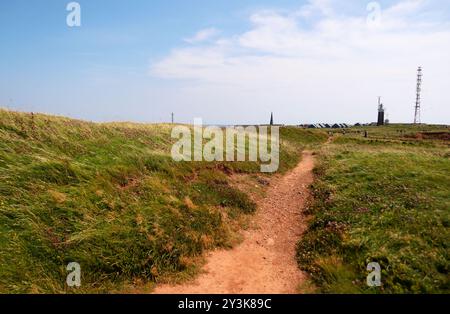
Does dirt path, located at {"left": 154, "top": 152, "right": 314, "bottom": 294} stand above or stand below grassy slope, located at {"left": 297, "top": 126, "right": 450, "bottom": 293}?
below

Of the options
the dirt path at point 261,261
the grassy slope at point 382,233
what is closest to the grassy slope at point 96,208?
the dirt path at point 261,261

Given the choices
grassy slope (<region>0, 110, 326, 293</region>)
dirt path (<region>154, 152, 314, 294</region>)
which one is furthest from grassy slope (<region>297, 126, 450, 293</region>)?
grassy slope (<region>0, 110, 326, 293</region>)

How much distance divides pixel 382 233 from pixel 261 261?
500 centimetres

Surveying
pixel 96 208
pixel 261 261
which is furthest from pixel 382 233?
pixel 96 208

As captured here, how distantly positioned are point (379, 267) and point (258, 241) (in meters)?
4.96

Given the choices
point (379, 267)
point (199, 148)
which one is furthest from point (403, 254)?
point (199, 148)

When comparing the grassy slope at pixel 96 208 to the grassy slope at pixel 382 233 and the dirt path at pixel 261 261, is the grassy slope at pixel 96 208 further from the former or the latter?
the grassy slope at pixel 382 233

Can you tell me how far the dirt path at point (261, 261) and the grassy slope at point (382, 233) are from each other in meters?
0.74

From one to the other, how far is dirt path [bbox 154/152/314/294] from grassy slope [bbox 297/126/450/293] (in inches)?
29.0

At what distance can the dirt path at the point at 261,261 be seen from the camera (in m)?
10.7

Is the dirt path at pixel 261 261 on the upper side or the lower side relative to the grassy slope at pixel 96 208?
lower

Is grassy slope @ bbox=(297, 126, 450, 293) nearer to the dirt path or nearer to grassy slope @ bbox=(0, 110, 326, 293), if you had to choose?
the dirt path

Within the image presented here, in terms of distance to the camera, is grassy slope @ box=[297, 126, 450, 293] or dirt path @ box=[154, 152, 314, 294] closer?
Result: grassy slope @ box=[297, 126, 450, 293]

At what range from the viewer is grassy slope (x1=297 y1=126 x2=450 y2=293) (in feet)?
34.5
